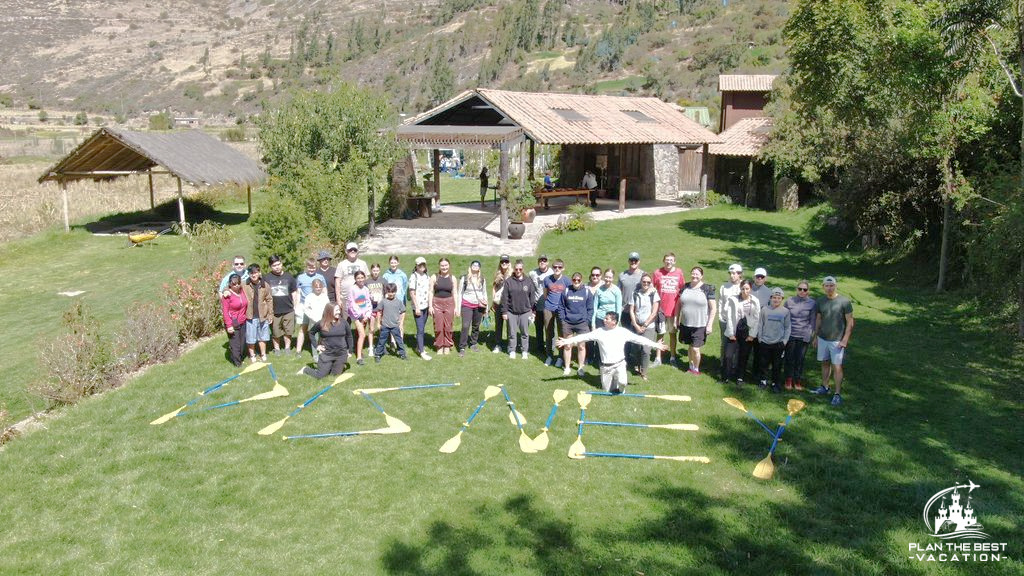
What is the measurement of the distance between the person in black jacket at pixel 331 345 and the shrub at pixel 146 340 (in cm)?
261

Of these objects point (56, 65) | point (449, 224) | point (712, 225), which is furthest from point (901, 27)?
point (56, 65)

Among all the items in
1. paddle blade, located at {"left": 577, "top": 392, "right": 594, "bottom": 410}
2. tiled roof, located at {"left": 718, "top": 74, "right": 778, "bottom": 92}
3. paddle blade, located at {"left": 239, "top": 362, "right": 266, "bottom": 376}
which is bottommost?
paddle blade, located at {"left": 577, "top": 392, "right": 594, "bottom": 410}

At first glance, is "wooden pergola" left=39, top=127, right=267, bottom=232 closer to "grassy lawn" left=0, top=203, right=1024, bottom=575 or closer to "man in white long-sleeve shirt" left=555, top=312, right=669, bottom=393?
"grassy lawn" left=0, top=203, right=1024, bottom=575

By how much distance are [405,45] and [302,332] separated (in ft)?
346

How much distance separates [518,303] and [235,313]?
4059mm

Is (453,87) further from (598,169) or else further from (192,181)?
(192,181)

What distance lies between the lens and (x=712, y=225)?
79.1ft

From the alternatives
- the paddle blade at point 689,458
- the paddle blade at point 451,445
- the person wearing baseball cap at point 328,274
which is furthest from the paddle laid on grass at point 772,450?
the person wearing baseball cap at point 328,274

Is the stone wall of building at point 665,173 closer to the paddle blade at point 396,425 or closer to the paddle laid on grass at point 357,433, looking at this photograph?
the paddle blade at point 396,425

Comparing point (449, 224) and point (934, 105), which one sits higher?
point (934, 105)

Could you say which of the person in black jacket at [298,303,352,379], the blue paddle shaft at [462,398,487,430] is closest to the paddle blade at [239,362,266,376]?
the person in black jacket at [298,303,352,379]
